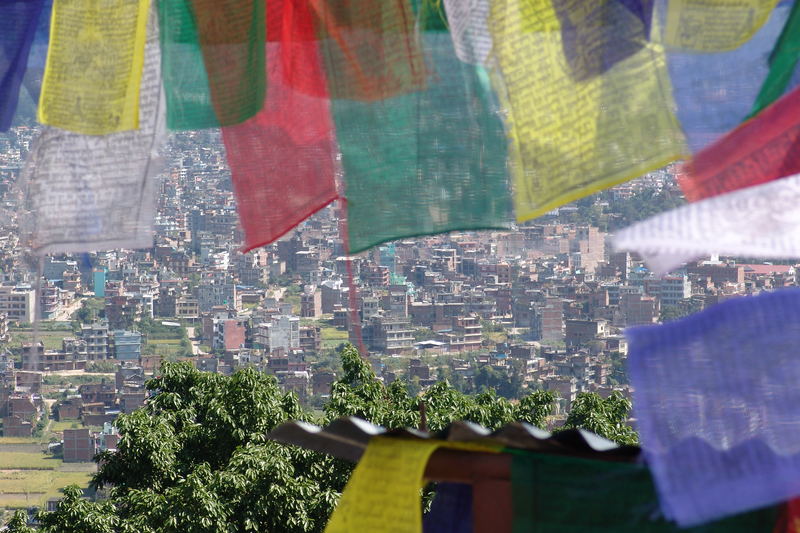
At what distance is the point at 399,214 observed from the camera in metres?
1.51

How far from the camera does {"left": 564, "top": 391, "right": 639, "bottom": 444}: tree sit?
7859 mm

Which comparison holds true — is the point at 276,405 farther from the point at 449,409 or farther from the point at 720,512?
the point at 720,512

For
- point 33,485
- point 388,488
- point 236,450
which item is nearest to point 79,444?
point 33,485

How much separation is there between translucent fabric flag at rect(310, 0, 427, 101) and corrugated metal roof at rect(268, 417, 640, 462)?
0.46m

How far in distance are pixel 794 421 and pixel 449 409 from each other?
7.19m

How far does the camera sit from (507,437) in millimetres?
1348

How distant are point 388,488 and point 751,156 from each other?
57 centimetres

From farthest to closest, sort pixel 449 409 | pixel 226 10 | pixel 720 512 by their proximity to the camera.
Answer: pixel 449 409 → pixel 226 10 → pixel 720 512

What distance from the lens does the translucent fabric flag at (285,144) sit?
159 centimetres

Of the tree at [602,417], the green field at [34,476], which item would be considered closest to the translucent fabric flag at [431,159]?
the tree at [602,417]

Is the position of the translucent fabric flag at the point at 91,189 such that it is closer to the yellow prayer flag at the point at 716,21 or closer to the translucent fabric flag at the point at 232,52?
the translucent fabric flag at the point at 232,52

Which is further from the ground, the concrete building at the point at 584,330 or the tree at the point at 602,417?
the concrete building at the point at 584,330

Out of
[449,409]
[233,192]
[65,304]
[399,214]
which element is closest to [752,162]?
[399,214]

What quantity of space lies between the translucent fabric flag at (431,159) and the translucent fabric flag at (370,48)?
18mm
